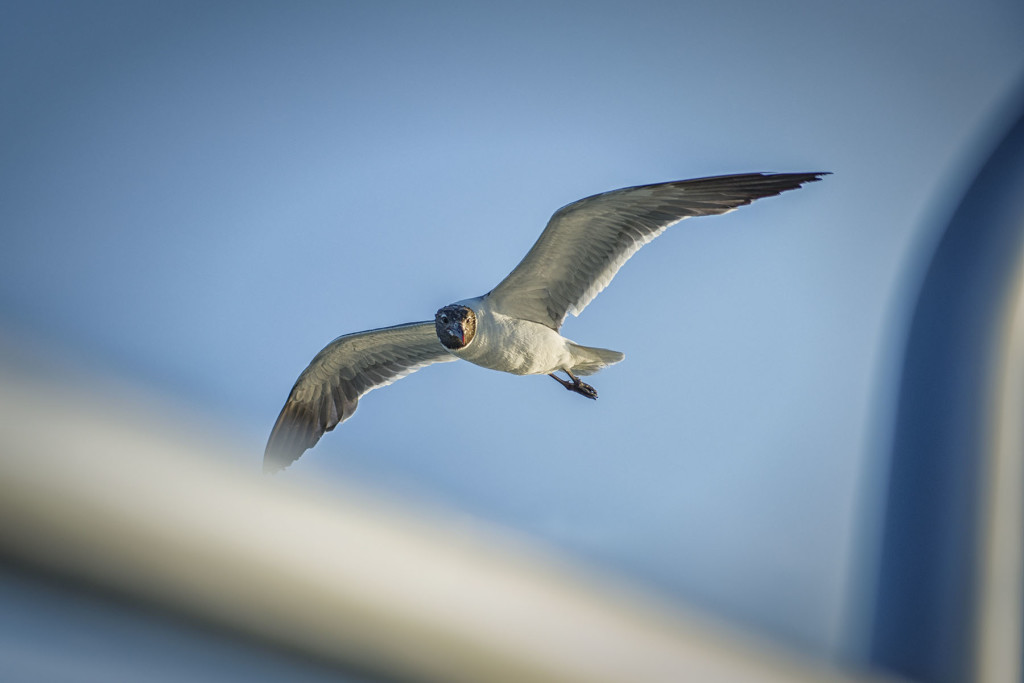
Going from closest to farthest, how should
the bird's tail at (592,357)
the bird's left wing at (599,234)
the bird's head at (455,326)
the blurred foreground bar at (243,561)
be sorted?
the blurred foreground bar at (243,561) → the bird's left wing at (599,234) → the bird's head at (455,326) → the bird's tail at (592,357)

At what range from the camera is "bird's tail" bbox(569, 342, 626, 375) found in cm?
391

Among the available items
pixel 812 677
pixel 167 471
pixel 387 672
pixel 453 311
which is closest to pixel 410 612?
pixel 387 672

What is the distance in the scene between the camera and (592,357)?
13.0ft

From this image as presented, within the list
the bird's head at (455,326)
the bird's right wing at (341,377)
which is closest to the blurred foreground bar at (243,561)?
the bird's head at (455,326)

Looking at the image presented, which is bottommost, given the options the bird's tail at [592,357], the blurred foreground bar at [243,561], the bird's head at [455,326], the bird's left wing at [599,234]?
the blurred foreground bar at [243,561]

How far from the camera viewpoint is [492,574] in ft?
1.76

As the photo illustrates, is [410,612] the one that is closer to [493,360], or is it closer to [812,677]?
[812,677]

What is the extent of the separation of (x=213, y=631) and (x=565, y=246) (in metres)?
3.43

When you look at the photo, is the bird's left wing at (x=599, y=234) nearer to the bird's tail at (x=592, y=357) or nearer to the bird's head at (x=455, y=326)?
the bird's tail at (x=592, y=357)

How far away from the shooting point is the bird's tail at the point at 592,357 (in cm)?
391

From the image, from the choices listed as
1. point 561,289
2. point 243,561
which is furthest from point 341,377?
point 243,561

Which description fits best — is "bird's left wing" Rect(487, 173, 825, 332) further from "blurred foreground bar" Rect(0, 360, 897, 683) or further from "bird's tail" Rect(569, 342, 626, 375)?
"blurred foreground bar" Rect(0, 360, 897, 683)

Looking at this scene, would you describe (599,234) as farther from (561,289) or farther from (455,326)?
(455,326)

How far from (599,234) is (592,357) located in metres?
0.53
